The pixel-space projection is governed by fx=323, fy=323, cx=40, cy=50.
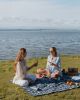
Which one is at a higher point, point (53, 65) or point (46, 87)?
point (53, 65)

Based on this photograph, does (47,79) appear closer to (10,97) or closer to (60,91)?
(60,91)

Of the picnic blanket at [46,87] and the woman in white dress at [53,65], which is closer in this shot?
the picnic blanket at [46,87]

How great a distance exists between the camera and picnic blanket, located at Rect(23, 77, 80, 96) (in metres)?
12.1

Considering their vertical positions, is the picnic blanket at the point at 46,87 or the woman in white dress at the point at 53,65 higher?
the woman in white dress at the point at 53,65

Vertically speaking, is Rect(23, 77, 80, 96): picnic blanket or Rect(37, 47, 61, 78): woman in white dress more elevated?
Rect(37, 47, 61, 78): woman in white dress

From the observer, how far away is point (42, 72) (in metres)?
14.6

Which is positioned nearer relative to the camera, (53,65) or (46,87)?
(46,87)

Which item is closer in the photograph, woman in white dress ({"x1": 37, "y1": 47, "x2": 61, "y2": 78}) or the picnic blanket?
the picnic blanket

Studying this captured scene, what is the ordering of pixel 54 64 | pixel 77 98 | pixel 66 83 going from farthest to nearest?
pixel 54 64 → pixel 66 83 → pixel 77 98

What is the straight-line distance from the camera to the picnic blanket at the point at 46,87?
12.1m

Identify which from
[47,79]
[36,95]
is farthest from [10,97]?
[47,79]

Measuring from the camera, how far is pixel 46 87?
12.7 metres

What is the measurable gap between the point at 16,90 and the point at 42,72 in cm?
247

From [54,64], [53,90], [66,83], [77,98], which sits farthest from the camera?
[54,64]
